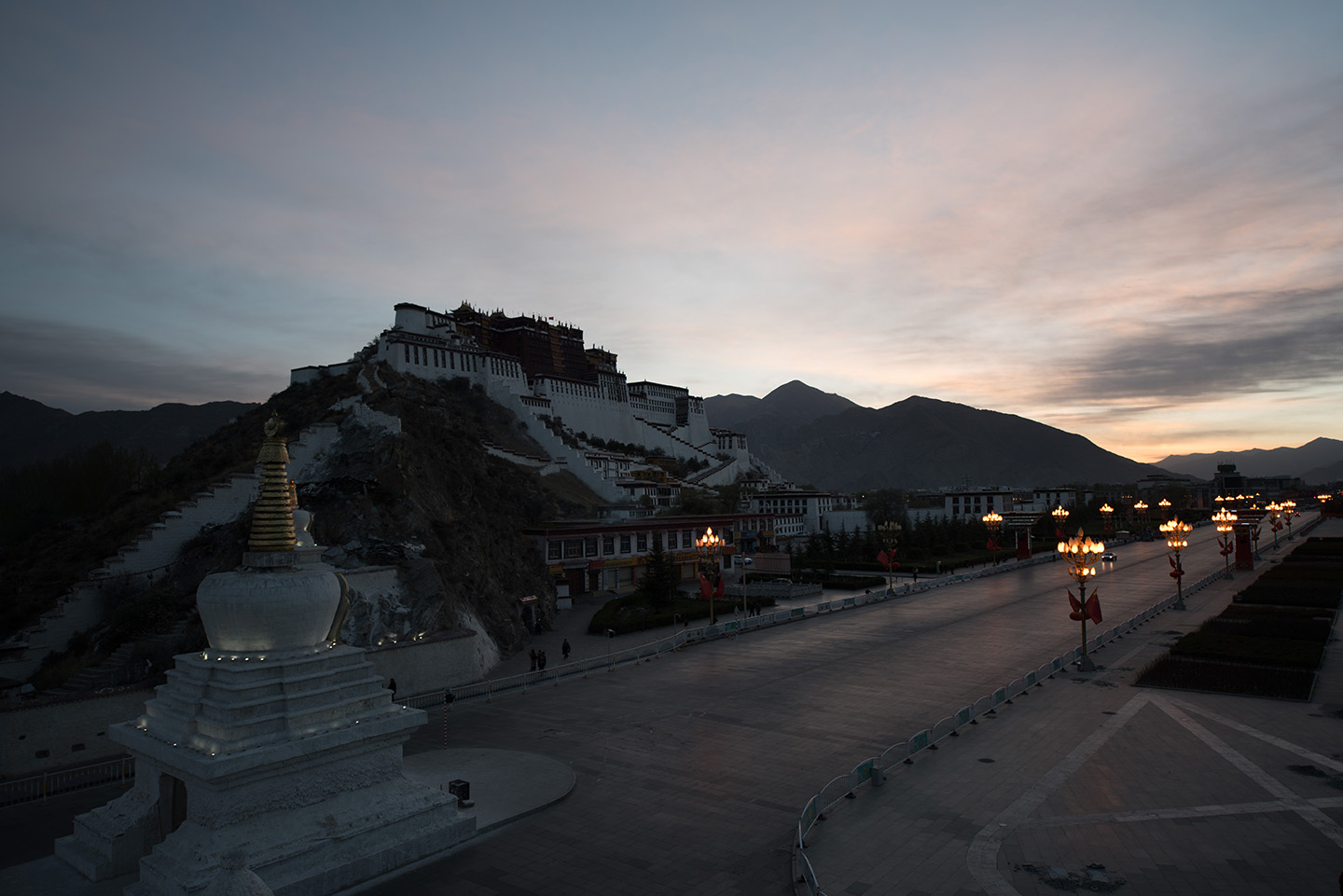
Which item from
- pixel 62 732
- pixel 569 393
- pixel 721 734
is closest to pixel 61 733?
pixel 62 732

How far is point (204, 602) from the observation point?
13.2 m

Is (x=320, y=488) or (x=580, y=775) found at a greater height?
(x=320, y=488)

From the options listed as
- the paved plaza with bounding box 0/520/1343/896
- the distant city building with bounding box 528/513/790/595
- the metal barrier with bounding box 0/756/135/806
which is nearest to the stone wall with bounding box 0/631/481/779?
the metal barrier with bounding box 0/756/135/806

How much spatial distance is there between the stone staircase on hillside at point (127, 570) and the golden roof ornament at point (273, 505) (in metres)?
11.7

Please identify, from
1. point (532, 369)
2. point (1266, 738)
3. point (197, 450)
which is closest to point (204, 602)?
→ point (1266, 738)

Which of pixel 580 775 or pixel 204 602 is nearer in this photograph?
pixel 204 602

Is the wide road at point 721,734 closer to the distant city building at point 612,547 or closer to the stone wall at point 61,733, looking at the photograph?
the stone wall at point 61,733

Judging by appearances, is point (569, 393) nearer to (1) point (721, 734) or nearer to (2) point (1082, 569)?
(2) point (1082, 569)

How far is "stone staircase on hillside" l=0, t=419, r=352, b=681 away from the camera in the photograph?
79.6 ft

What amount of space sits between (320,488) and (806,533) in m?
66.4

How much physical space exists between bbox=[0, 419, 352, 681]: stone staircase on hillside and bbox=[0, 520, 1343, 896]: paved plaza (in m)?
10.7

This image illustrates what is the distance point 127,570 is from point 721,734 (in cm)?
2264

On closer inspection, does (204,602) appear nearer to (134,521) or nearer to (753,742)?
(753,742)

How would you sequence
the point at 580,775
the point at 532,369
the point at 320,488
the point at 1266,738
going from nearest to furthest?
the point at 580,775 < the point at 1266,738 < the point at 320,488 < the point at 532,369
